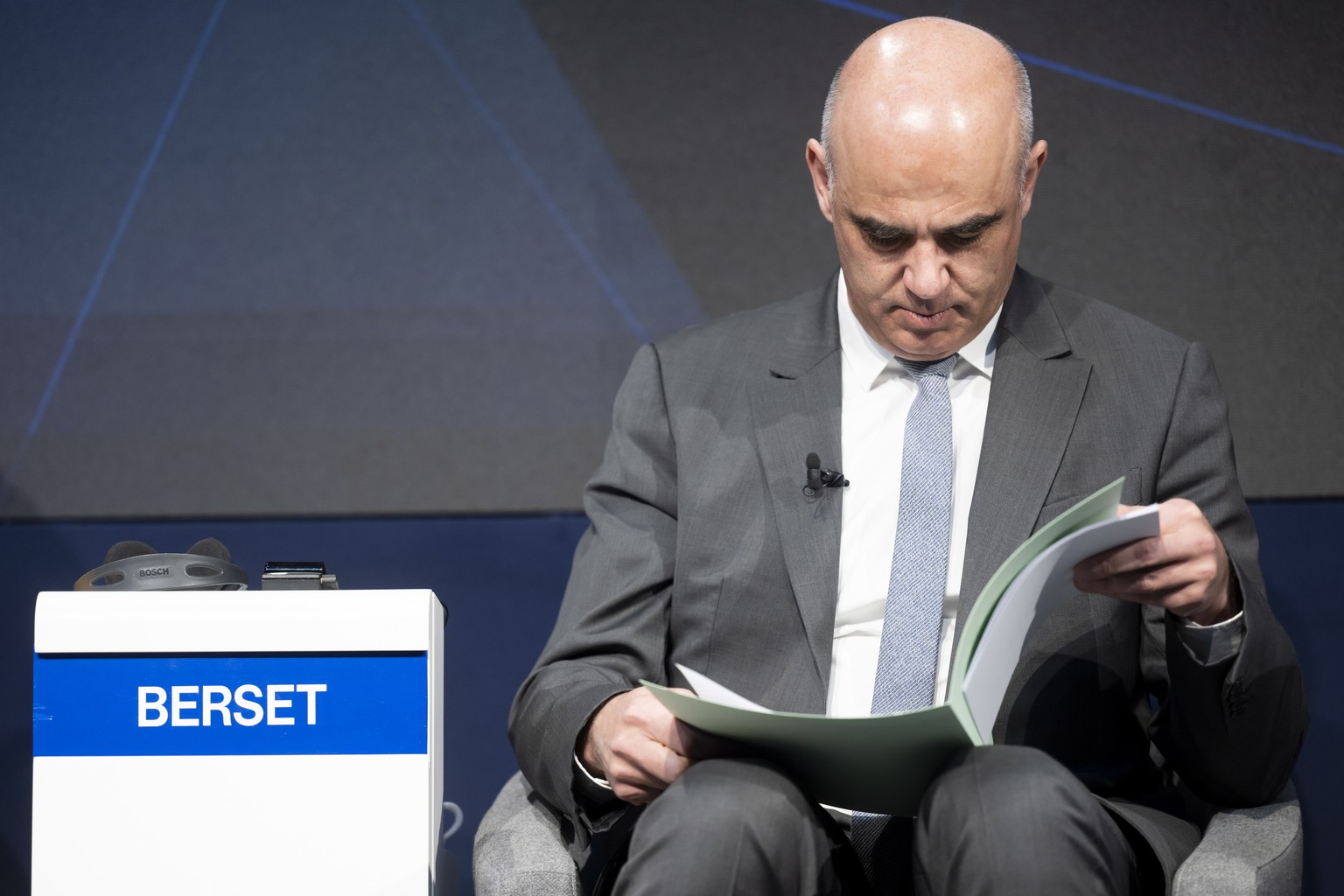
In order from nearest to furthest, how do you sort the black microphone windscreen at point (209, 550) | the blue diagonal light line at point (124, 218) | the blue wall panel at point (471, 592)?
the black microphone windscreen at point (209, 550) < the blue wall panel at point (471, 592) < the blue diagonal light line at point (124, 218)

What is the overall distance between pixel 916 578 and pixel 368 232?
161 cm

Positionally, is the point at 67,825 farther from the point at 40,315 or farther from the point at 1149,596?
the point at 40,315

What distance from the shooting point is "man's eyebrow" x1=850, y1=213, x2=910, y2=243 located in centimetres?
159

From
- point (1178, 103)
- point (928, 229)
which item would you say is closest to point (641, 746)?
point (928, 229)

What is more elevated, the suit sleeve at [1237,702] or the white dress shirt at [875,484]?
the white dress shirt at [875,484]

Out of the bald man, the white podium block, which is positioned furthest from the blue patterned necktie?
the white podium block

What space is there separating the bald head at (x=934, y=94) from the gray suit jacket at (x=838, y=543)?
276mm

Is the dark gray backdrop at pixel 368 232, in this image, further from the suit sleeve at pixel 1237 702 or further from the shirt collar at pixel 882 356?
the suit sleeve at pixel 1237 702

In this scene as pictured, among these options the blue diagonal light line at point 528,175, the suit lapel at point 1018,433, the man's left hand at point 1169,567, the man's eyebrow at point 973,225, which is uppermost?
the blue diagonal light line at point 528,175

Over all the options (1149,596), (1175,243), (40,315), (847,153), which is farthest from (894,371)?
(40,315)

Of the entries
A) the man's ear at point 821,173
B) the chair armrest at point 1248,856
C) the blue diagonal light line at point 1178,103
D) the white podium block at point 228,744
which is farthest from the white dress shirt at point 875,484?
the blue diagonal light line at point 1178,103

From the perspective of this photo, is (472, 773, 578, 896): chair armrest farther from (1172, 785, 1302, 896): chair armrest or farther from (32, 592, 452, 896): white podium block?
(1172, 785, 1302, 896): chair armrest

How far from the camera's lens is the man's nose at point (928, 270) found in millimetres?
1592

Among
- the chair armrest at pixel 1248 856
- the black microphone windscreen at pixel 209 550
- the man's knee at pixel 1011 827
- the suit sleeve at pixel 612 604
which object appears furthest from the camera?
the black microphone windscreen at pixel 209 550
